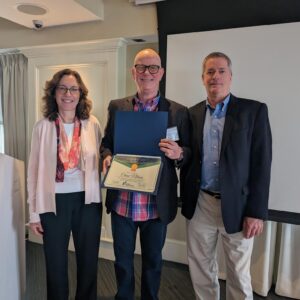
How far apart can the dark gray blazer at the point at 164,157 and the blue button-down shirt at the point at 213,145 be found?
109 mm

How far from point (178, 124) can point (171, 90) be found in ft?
2.91

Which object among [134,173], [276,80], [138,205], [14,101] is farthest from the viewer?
[14,101]

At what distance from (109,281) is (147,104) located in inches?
66.0

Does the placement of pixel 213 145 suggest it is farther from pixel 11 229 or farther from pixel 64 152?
pixel 11 229

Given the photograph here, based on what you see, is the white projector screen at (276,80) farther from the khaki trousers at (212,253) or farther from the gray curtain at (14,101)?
the gray curtain at (14,101)

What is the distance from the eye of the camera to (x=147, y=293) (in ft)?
5.94

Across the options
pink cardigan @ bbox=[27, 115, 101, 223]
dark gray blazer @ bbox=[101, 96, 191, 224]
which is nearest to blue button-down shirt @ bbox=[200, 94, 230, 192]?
dark gray blazer @ bbox=[101, 96, 191, 224]

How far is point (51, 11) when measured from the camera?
254 cm

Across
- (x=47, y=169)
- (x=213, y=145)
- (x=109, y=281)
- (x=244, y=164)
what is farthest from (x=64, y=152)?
(x=109, y=281)

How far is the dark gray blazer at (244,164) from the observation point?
156cm

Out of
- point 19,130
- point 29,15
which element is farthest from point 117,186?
point 19,130

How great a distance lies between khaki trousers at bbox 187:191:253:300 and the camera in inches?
66.1

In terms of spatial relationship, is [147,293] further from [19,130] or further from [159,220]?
[19,130]

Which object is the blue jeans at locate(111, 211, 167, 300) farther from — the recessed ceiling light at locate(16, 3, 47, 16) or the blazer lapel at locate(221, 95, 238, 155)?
the recessed ceiling light at locate(16, 3, 47, 16)
